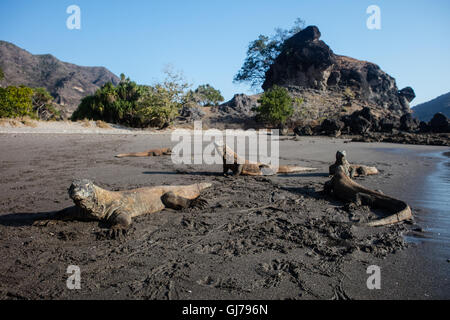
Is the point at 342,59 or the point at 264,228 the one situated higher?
the point at 342,59

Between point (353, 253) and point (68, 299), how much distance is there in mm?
2909

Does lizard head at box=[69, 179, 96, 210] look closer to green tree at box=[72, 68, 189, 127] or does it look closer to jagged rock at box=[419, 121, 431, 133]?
green tree at box=[72, 68, 189, 127]

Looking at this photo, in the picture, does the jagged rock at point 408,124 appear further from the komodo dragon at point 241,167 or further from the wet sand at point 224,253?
the wet sand at point 224,253

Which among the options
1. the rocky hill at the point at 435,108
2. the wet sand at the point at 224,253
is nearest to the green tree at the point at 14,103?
the wet sand at the point at 224,253

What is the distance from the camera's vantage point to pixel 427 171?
27.4ft

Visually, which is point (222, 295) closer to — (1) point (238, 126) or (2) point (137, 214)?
(2) point (137, 214)

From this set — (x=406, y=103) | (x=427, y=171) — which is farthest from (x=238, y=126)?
(x=406, y=103)

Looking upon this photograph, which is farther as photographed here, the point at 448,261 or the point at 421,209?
the point at 421,209

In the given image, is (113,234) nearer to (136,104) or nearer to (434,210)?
(434,210)

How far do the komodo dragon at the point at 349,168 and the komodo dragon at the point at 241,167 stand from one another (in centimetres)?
132

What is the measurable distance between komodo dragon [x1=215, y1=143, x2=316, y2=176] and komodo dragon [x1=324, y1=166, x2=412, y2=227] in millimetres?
2294

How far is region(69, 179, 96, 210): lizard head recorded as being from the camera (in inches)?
→ 143

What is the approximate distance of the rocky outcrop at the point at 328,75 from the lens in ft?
149
